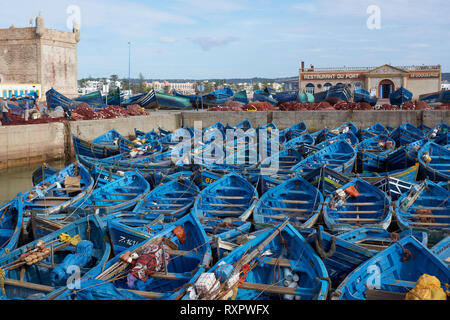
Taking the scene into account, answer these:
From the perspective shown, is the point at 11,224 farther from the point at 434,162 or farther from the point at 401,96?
the point at 401,96

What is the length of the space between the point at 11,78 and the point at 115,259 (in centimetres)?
5332

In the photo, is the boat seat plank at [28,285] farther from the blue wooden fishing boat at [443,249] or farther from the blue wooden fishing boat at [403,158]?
the blue wooden fishing boat at [403,158]

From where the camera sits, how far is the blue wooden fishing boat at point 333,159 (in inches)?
562

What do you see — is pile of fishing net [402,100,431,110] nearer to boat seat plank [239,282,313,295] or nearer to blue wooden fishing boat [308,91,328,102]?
blue wooden fishing boat [308,91,328,102]

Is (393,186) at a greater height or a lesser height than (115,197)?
greater

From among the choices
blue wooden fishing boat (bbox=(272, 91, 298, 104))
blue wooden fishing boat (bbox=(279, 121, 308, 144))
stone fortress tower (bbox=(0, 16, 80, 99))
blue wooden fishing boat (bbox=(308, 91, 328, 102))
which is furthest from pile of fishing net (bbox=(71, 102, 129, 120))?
stone fortress tower (bbox=(0, 16, 80, 99))

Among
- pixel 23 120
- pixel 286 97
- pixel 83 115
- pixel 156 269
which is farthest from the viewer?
pixel 286 97

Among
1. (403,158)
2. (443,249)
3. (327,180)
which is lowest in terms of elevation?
(443,249)

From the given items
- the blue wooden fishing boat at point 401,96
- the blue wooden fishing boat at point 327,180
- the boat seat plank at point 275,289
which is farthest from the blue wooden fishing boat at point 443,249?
the blue wooden fishing boat at point 401,96

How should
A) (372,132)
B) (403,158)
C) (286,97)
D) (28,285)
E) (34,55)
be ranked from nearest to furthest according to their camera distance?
1. (28,285)
2. (403,158)
3. (372,132)
4. (286,97)
5. (34,55)

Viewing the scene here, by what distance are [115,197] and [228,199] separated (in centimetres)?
349

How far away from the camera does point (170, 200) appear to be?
38.4 ft

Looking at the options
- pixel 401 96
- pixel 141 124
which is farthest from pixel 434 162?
pixel 401 96

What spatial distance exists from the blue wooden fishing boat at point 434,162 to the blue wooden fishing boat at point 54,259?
34.5ft
